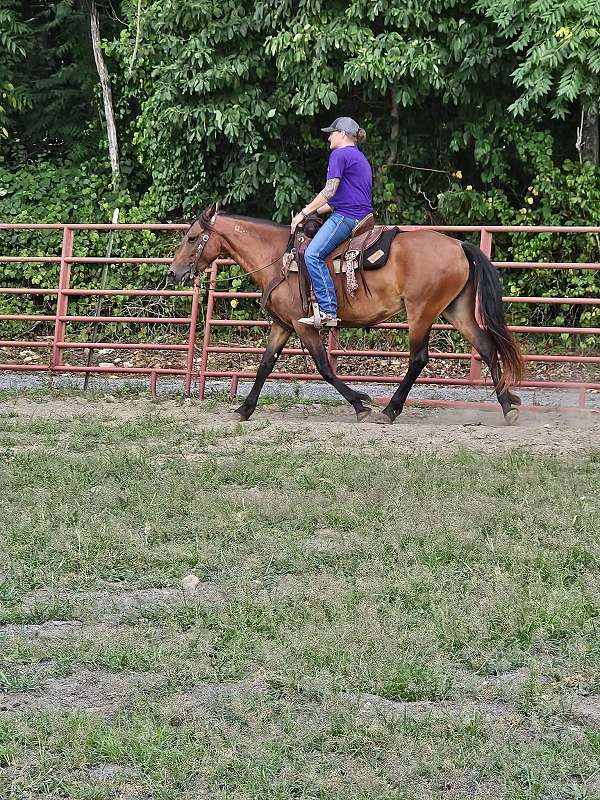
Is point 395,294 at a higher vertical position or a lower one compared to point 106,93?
lower

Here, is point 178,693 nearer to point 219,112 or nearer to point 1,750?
point 1,750

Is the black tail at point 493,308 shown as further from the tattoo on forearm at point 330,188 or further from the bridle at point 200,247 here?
the bridle at point 200,247

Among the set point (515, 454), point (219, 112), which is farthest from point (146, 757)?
point (219, 112)

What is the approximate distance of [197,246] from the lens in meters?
11.0

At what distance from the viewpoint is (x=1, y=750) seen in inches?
152

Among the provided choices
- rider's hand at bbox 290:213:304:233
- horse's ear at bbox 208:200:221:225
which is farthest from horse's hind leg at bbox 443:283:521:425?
horse's ear at bbox 208:200:221:225

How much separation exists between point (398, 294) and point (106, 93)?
31.2 ft

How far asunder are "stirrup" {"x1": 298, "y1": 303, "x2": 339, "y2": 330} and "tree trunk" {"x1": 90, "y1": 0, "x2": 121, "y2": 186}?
28.5 feet

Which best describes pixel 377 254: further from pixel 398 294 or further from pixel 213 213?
pixel 213 213

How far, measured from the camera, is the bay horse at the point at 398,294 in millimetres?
10227

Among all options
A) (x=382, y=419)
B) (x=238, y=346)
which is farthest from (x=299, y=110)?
(x=382, y=419)

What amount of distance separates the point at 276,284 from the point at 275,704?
6.81 m

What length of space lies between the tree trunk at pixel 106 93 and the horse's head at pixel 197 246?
7.59 meters

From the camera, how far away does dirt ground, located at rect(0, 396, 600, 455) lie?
944cm
